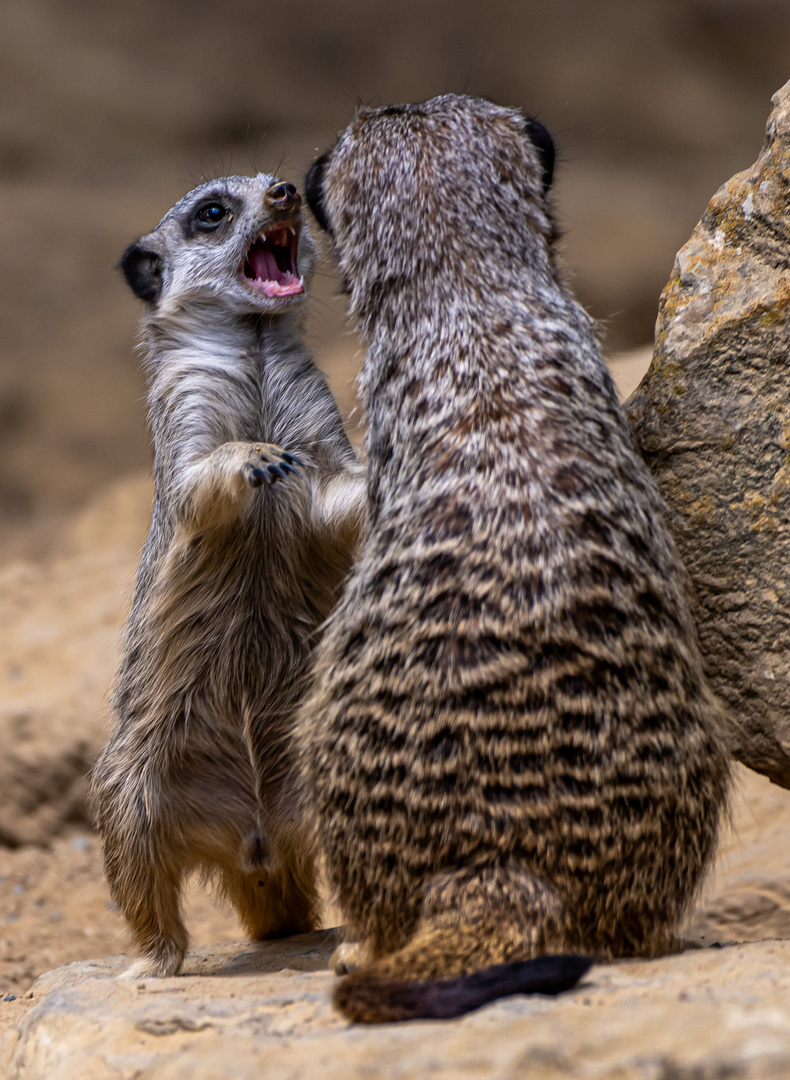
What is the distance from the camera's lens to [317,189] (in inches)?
94.9

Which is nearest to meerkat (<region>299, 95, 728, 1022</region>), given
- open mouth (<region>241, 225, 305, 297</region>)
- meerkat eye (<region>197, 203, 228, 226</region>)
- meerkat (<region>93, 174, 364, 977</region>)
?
meerkat (<region>93, 174, 364, 977</region>)

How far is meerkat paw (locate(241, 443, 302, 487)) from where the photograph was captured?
2.32 m

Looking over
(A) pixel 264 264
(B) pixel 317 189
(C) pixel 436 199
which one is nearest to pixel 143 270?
(A) pixel 264 264

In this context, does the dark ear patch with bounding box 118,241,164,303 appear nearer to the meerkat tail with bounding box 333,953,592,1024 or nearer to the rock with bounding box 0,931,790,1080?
the rock with bounding box 0,931,790,1080

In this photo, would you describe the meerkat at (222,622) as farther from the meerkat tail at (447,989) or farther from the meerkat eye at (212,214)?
the meerkat tail at (447,989)

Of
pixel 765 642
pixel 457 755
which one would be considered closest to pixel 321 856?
pixel 457 755

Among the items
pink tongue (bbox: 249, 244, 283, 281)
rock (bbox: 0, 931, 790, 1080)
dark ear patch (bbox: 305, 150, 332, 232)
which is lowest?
rock (bbox: 0, 931, 790, 1080)

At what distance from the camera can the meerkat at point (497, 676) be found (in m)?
1.76

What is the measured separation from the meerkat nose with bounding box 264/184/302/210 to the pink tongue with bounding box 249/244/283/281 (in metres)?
0.18

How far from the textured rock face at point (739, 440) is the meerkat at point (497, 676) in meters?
0.27

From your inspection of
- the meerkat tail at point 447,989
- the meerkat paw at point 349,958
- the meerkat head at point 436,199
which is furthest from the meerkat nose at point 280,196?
the meerkat tail at point 447,989

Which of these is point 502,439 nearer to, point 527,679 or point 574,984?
point 527,679

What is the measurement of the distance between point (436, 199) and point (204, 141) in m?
6.06

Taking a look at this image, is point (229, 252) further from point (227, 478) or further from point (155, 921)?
point (155, 921)
